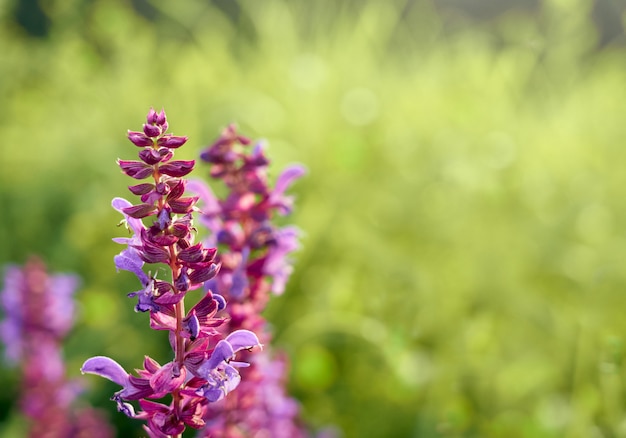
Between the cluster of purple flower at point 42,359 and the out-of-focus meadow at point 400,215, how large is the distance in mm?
549

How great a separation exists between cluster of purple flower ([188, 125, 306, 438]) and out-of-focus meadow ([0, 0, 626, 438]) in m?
0.69

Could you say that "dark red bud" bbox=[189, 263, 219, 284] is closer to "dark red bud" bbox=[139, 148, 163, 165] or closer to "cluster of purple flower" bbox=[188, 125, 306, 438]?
"dark red bud" bbox=[139, 148, 163, 165]

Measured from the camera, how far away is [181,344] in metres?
0.96

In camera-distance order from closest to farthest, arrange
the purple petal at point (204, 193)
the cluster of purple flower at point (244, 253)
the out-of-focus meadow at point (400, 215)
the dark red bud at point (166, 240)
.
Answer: the dark red bud at point (166, 240), the cluster of purple flower at point (244, 253), the purple petal at point (204, 193), the out-of-focus meadow at point (400, 215)

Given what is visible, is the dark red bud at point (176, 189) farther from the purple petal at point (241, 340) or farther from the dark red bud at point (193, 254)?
the purple petal at point (241, 340)

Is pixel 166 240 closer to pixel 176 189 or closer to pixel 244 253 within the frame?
pixel 176 189

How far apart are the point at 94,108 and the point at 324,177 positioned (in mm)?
2988

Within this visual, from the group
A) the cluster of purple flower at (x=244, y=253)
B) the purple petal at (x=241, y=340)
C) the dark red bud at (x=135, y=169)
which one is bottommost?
the purple petal at (x=241, y=340)

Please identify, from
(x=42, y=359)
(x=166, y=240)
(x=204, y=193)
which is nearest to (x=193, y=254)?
(x=166, y=240)

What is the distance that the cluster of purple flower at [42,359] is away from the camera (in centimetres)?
249

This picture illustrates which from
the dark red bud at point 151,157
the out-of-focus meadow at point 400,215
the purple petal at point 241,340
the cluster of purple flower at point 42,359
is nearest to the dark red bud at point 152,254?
the dark red bud at point 151,157

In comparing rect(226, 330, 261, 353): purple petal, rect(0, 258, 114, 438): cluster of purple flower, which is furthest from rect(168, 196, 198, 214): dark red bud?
rect(0, 258, 114, 438): cluster of purple flower

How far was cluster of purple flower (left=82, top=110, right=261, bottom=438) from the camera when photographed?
0.90 meters

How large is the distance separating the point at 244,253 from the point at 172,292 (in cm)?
42
